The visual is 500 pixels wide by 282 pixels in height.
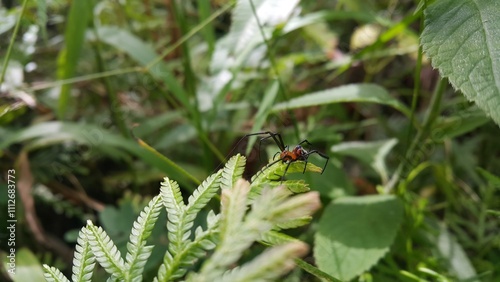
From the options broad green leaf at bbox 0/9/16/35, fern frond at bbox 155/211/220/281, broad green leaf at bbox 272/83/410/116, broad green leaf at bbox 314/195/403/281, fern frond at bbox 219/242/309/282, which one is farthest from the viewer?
broad green leaf at bbox 0/9/16/35

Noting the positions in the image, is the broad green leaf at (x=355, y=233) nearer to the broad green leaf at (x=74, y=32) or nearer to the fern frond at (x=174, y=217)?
the fern frond at (x=174, y=217)

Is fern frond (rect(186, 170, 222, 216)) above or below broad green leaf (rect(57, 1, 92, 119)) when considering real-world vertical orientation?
below

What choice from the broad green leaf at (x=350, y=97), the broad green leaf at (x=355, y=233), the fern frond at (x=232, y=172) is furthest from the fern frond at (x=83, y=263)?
the broad green leaf at (x=350, y=97)

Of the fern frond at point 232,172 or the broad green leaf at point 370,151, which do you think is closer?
the fern frond at point 232,172

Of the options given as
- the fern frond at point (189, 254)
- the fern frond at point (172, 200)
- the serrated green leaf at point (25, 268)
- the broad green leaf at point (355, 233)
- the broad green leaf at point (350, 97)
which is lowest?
the broad green leaf at point (355, 233)

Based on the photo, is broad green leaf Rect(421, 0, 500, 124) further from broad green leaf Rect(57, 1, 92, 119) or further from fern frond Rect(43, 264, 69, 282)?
broad green leaf Rect(57, 1, 92, 119)

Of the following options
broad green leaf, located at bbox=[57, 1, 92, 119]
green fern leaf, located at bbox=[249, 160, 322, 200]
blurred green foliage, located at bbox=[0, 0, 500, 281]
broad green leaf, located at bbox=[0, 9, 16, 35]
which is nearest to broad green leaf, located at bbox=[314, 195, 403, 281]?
blurred green foliage, located at bbox=[0, 0, 500, 281]

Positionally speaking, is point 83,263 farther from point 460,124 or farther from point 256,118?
point 460,124

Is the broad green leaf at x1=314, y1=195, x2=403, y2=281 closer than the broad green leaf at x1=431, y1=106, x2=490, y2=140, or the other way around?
the broad green leaf at x1=314, y1=195, x2=403, y2=281

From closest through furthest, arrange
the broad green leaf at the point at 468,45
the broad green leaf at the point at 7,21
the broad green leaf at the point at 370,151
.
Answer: the broad green leaf at the point at 468,45 < the broad green leaf at the point at 370,151 < the broad green leaf at the point at 7,21
